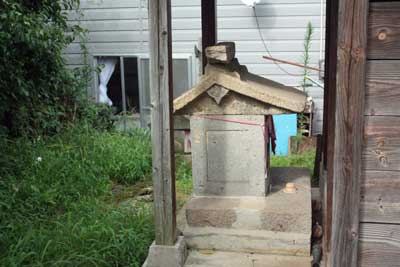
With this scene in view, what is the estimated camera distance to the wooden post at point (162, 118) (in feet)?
10.5

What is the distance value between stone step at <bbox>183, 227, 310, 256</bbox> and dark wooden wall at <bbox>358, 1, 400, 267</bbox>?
155 cm

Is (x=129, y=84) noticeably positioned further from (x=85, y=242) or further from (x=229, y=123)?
(x=85, y=242)

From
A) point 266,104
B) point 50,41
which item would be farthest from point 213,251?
point 50,41

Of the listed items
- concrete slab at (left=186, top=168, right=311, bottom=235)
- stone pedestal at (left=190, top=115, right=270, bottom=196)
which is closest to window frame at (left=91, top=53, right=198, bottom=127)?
stone pedestal at (left=190, top=115, right=270, bottom=196)

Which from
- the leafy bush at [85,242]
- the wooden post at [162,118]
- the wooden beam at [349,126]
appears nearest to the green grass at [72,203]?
Answer: the leafy bush at [85,242]

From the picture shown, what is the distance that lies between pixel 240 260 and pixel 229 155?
858 millimetres

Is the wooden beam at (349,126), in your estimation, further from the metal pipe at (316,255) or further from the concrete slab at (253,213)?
the concrete slab at (253,213)

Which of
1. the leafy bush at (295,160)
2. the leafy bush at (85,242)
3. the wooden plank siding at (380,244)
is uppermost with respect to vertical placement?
the wooden plank siding at (380,244)

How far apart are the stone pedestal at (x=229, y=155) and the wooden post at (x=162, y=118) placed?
71cm

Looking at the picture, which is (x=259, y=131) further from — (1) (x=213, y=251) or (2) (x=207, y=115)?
(1) (x=213, y=251)

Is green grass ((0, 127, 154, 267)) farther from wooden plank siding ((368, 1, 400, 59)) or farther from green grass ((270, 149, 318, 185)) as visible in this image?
wooden plank siding ((368, 1, 400, 59))

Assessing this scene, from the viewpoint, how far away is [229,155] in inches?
161

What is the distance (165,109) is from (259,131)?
986 mm

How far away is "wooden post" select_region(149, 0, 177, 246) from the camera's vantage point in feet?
10.5
